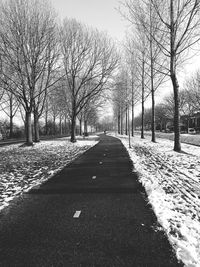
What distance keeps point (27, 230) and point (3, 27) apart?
17.3 meters

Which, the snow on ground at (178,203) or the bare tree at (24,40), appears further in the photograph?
the bare tree at (24,40)

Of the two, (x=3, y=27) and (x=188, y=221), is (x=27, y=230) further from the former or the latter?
(x=3, y=27)

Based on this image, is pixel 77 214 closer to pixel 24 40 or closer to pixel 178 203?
pixel 178 203

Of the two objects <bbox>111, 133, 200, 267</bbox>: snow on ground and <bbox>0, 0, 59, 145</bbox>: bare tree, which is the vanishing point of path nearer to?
<bbox>111, 133, 200, 267</bbox>: snow on ground

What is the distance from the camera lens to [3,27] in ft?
51.6

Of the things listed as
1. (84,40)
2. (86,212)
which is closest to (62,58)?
(84,40)

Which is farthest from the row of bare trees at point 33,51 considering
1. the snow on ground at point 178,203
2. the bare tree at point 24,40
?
the snow on ground at point 178,203

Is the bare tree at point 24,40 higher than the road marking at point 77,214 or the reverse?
higher

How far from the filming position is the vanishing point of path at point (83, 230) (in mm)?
2602

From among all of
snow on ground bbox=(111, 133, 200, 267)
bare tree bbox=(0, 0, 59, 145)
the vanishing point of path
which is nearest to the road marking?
the vanishing point of path

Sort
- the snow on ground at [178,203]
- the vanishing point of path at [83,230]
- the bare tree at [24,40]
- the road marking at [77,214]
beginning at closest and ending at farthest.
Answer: the vanishing point of path at [83,230] → the snow on ground at [178,203] → the road marking at [77,214] → the bare tree at [24,40]

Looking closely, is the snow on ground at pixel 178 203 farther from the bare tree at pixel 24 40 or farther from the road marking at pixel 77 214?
the bare tree at pixel 24 40

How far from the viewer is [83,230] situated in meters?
3.36

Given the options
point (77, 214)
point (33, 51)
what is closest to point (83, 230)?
point (77, 214)
